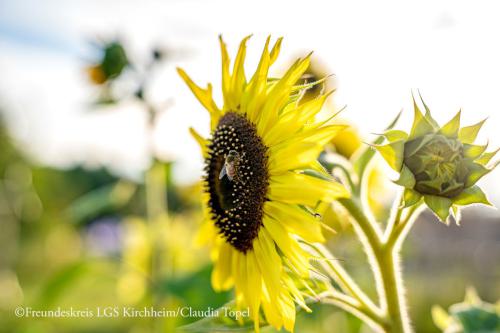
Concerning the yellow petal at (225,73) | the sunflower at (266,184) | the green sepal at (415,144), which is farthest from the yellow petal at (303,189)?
the yellow petal at (225,73)

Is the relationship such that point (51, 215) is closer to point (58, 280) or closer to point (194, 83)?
point (58, 280)

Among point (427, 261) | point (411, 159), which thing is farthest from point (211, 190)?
point (427, 261)

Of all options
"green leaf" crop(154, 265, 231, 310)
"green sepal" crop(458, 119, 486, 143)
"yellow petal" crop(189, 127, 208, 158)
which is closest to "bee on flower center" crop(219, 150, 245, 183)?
"yellow petal" crop(189, 127, 208, 158)

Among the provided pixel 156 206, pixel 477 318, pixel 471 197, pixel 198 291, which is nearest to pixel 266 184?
pixel 471 197

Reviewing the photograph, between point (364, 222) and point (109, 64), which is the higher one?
point (109, 64)

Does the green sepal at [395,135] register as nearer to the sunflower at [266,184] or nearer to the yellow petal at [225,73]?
the sunflower at [266,184]

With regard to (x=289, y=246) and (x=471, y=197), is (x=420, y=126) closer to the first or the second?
(x=471, y=197)
